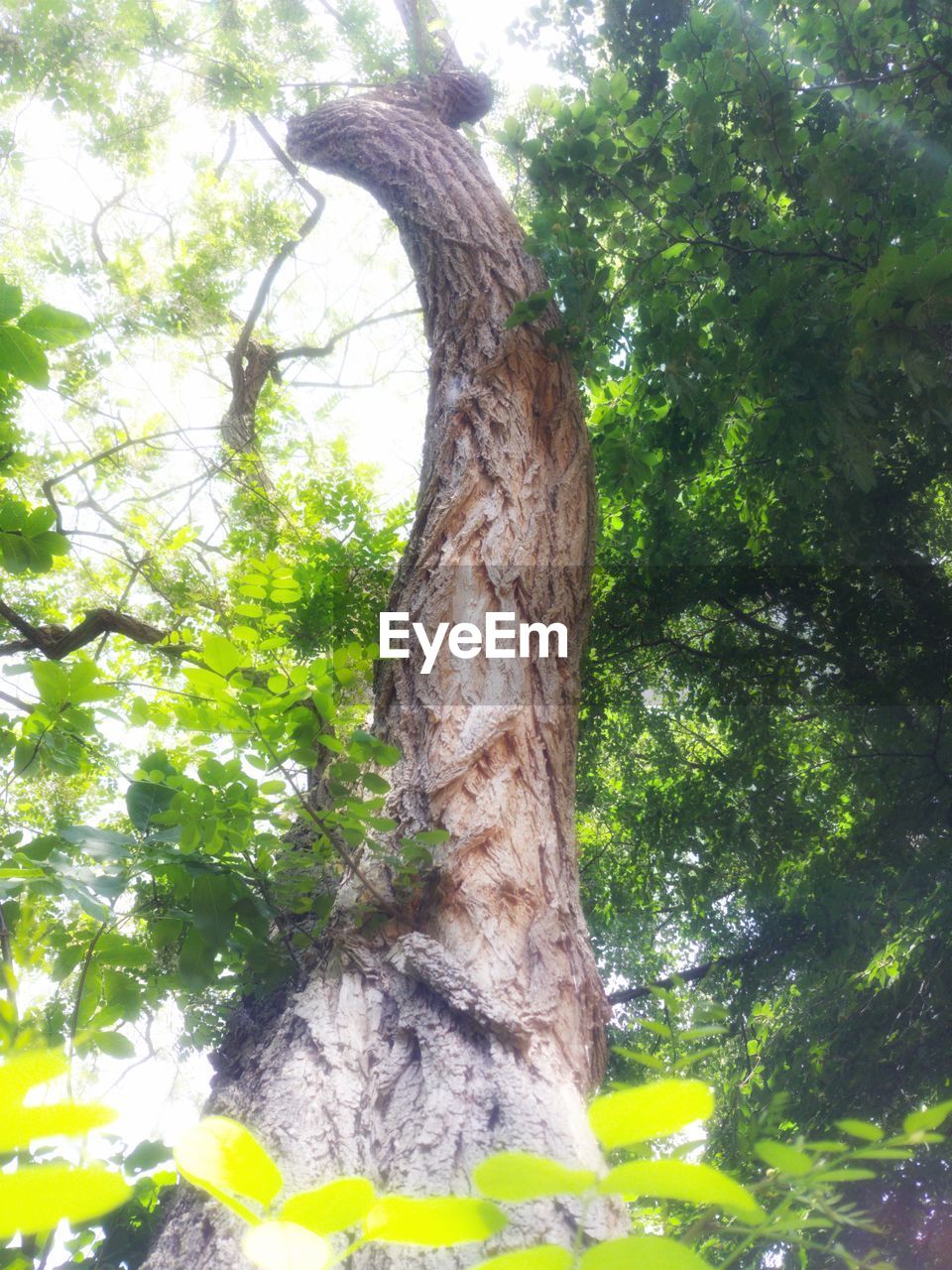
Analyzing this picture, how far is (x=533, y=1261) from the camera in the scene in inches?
11.5

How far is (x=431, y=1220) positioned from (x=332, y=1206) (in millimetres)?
43

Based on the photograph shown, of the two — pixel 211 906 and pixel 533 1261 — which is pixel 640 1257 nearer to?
pixel 533 1261

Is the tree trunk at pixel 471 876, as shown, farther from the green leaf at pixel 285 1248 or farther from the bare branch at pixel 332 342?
the bare branch at pixel 332 342

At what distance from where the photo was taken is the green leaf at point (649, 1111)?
0.33 metres

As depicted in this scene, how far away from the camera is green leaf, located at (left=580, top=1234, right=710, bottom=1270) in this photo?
0.29 metres

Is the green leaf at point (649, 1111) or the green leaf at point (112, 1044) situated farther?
the green leaf at point (112, 1044)

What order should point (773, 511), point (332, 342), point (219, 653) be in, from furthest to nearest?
point (332, 342) < point (773, 511) < point (219, 653)

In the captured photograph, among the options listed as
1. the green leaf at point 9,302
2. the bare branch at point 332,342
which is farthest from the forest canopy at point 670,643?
the bare branch at point 332,342

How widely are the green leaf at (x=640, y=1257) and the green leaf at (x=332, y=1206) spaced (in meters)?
0.08

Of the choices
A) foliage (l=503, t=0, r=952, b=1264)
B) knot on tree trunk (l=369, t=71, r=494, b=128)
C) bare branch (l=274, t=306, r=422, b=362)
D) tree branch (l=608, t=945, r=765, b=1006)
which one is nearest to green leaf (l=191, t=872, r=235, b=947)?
foliage (l=503, t=0, r=952, b=1264)

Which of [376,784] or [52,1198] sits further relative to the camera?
[376,784]

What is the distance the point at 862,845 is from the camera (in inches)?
137

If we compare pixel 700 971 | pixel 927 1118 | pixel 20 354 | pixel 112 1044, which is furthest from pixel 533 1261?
pixel 700 971

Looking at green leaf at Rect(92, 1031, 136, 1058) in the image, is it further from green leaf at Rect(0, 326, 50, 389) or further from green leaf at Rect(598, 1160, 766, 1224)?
green leaf at Rect(598, 1160, 766, 1224)
